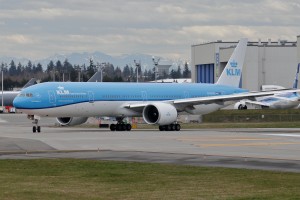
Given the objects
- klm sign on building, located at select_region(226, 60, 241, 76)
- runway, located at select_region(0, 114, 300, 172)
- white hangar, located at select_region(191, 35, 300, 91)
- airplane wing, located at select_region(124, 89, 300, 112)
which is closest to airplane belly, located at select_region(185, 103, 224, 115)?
Result: airplane wing, located at select_region(124, 89, 300, 112)

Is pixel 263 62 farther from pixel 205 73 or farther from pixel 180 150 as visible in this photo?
pixel 180 150

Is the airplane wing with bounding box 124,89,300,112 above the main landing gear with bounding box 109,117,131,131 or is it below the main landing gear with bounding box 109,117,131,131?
above

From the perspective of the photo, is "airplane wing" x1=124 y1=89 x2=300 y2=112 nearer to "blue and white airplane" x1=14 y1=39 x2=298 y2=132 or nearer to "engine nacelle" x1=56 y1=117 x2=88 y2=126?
"blue and white airplane" x1=14 y1=39 x2=298 y2=132

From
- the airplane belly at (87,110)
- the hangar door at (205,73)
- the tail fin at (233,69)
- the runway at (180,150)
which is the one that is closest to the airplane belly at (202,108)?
the tail fin at (233,69)

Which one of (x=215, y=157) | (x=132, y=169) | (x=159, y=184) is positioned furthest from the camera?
(x=215, y=157)

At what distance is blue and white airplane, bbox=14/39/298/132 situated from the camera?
2163 inches

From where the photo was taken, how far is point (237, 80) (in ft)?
222

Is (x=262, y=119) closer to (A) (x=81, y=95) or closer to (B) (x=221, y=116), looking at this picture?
(B) (x=221, y=116)

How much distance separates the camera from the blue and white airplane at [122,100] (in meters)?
54.9

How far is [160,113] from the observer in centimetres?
5716

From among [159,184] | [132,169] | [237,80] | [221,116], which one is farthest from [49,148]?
[221,116]

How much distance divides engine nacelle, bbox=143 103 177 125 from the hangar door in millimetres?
77248

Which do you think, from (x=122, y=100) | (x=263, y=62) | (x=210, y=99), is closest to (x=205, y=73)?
(x=263, y=62)

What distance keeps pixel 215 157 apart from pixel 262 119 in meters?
56.3
